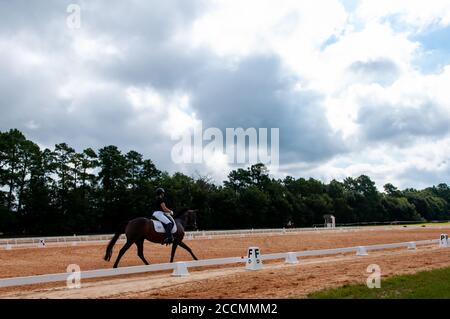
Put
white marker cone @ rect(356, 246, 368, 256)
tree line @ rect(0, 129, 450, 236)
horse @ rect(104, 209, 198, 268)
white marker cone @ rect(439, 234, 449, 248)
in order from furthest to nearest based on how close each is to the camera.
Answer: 1. tree line @ rect(0, 129, 450, 236)
2. white marker cone @ rect(439, 234, 449, 248)
3. white marker cone @ rect(356, 246, 368, 256)
4. horse @ rect(104, 209, 198, 268)

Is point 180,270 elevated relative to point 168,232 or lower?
lower

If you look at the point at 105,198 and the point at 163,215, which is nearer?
the point at 163,215

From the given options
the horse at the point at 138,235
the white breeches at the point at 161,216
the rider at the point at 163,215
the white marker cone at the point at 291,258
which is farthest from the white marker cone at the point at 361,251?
the white breeches at the point at 161,216

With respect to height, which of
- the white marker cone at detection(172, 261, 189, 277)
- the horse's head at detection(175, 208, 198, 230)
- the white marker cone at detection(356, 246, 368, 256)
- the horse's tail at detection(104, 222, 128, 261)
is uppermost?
the horse's head at detection(175, 208, 198, 230)

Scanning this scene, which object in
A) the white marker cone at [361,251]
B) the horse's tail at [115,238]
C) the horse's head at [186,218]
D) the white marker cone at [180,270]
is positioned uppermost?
the horse's head at [186,218]

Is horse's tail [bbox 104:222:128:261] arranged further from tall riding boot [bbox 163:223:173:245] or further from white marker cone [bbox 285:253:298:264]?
white marker cone [bbox 285:253:298:264]

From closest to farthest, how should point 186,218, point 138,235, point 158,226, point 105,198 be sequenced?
point 138,235
point 158,226
point 186,218
point 105,198

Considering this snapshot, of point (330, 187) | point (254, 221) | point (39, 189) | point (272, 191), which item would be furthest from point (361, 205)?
point (39, 189)

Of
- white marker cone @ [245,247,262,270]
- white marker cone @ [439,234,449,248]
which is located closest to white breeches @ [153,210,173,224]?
white marker cone @ [245,247,262,270]

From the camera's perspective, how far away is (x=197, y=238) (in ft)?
144

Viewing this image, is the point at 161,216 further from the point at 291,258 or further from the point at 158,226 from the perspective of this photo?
the point at 291,258

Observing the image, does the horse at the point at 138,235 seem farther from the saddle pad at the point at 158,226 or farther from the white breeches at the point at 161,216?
the white breeches at the point at 161,216

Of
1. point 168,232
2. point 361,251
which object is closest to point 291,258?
point 168,232
